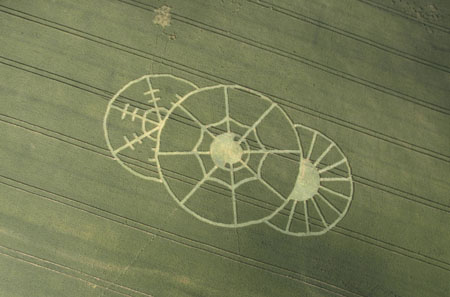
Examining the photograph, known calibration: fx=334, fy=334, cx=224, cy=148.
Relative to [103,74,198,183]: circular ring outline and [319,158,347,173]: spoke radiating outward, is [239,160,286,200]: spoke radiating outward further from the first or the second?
[103,74,198,183]: circular ring outline

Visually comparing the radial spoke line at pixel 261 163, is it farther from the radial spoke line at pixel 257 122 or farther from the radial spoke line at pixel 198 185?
the radial spoke line at pixel 198 185

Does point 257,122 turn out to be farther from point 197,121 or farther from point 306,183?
point 306,183

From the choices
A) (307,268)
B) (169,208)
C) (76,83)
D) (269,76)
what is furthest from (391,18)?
(76,83)

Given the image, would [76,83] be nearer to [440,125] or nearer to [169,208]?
[169,208]

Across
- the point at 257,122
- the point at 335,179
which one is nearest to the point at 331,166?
the point at 335,179

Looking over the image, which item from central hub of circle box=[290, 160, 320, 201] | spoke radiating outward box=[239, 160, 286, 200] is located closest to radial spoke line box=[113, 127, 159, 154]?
spoke radiating outward box=[239, 160, 286, 200]
